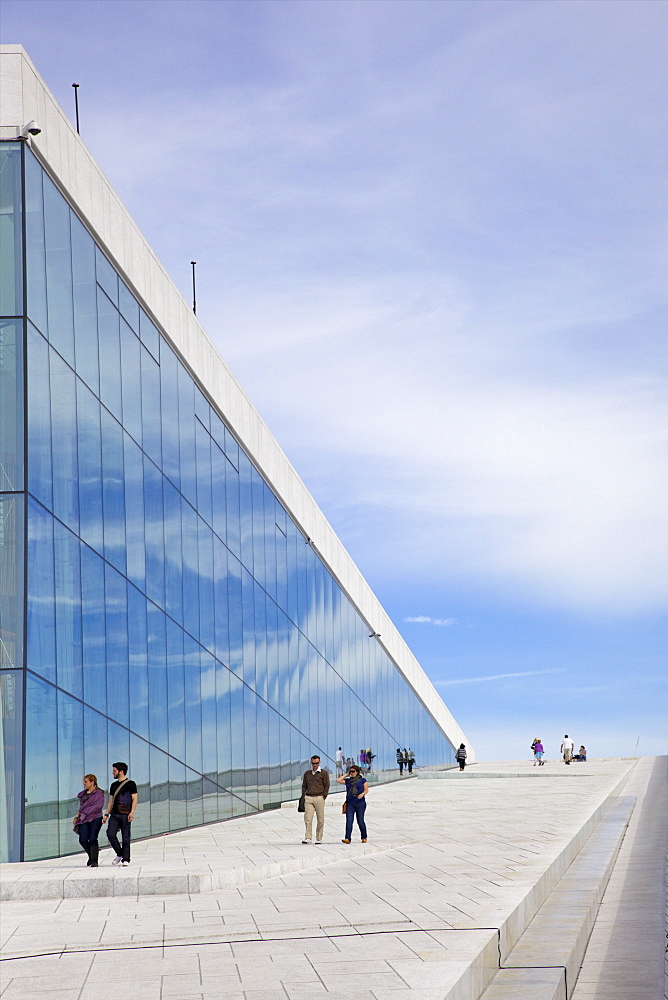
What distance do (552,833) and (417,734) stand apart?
35418mm

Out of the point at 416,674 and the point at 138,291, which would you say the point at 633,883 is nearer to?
the point at 138,291

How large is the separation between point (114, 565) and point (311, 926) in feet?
35.2

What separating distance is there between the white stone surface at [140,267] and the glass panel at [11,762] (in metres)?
8.10

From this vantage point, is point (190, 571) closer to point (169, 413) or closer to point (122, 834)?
point (169, 413)

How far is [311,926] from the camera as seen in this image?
8938 millimetres

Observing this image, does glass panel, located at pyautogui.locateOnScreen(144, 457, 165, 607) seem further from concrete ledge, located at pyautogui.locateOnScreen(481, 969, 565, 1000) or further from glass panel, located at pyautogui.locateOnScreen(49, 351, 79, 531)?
concrete ledge, located at pyautogui.locateOnScreen(481, 969, 565, 1000)

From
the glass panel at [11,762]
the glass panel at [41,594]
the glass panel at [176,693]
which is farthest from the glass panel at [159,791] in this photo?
the glass panel at [11,762]

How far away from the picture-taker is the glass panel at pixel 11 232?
16.1m

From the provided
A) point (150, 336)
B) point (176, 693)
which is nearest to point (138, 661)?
point (176, 693)

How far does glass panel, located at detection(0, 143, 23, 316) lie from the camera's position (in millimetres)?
16094

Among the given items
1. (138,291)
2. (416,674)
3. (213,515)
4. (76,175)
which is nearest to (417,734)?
(416,674)

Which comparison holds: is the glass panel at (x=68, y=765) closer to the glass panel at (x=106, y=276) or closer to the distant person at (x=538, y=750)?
the glass panel at (x=106, y=276)

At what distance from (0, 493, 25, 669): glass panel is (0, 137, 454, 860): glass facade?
0.03 meters

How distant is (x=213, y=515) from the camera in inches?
995
